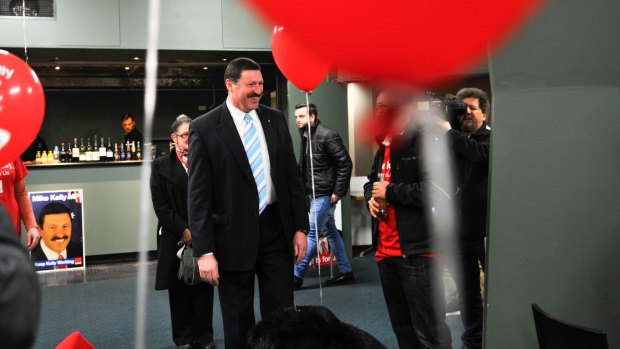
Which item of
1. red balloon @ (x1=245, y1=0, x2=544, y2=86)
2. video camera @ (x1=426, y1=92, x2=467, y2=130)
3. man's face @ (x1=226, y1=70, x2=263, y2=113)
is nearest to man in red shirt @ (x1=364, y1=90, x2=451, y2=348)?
video camera @ (x1=426, y1=92, x2=467, y2=130)

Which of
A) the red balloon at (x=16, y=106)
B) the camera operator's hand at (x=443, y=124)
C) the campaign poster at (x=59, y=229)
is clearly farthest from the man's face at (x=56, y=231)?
the camera operator's hand at (x=443, y=124)

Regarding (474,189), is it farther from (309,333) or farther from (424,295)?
(309,333)

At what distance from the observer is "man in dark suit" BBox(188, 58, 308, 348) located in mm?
2061

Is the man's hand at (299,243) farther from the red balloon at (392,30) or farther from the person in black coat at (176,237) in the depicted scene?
the red balloon at (392,30)

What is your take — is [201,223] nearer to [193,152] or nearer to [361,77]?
[193,152]

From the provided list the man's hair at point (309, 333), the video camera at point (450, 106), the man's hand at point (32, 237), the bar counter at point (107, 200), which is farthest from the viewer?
the bar counter at point (107, 200)

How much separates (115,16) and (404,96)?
14.0ft

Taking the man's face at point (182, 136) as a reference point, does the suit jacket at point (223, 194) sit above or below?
below

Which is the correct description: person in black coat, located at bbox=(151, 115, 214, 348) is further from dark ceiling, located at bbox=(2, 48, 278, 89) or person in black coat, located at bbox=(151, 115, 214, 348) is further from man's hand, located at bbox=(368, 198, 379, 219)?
dark ceiling, located at bbox=(2, 48, 278, 89)

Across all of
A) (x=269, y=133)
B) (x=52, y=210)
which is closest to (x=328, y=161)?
(x=269, y=133)

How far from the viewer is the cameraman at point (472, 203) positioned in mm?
2385

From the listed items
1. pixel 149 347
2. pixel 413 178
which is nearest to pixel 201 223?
pixel 413 178

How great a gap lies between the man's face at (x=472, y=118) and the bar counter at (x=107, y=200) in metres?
3.75

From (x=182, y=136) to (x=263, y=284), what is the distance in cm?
109
